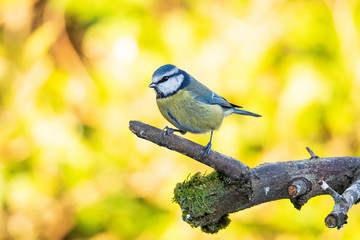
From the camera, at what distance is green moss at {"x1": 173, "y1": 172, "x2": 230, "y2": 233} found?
1.47 meters

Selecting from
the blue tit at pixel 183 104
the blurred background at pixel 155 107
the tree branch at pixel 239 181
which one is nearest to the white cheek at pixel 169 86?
the blue tit at pixel 183 104

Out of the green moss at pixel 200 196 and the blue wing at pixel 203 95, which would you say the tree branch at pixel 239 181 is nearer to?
the green moss at pixel 200 196

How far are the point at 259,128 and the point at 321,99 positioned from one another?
35 cm

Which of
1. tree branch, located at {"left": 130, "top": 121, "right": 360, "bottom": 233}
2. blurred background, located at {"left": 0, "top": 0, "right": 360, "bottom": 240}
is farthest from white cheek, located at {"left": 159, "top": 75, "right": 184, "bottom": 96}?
blurred background, located at {"left": 0, "top": 0, "right": 360, "bottom": 240}

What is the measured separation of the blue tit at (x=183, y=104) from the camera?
5.84 ft

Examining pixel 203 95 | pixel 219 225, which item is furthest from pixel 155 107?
pixel 219 225

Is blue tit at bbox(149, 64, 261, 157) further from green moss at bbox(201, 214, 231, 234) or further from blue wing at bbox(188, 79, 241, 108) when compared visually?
green moss at bbox(201, 214, 231, 234)

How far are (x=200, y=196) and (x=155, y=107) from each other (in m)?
1.02

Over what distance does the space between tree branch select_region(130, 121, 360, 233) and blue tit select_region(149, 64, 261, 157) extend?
0.93 ft

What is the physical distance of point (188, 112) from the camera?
1774mm

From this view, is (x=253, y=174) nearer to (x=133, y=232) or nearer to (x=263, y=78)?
(x=263, y=78)

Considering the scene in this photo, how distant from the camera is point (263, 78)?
8.00 ft

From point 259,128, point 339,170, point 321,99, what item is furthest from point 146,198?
point 339,170

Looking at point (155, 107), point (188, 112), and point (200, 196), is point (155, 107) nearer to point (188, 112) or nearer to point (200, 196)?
point (188, 112)
